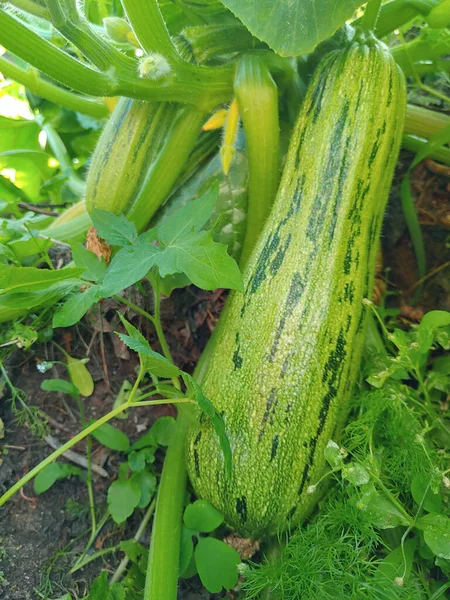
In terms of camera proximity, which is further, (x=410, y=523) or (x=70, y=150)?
(x=70, y=150)

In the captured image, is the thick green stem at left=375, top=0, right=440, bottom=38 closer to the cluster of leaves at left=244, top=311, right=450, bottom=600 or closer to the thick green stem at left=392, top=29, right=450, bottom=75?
the thick green stem at left=392, top=29, right=450, bottom=75

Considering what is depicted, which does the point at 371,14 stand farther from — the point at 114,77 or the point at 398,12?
the point at 114,77

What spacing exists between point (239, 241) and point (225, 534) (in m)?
0.79

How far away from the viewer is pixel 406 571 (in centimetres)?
110

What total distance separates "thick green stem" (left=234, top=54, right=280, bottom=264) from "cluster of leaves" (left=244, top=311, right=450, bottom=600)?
529 mm

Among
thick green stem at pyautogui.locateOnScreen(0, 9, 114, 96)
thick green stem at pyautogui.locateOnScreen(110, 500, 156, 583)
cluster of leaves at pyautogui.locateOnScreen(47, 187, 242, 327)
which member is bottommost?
thick green stem at pyautogui.locateOnScreen(110, 500, 156, 583)

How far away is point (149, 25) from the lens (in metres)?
1.24

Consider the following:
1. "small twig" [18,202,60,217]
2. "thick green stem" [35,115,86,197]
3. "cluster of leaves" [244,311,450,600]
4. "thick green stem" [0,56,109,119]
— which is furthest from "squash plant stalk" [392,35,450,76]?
"small twig" [18,202,60,217]

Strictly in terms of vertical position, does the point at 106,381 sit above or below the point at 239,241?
below

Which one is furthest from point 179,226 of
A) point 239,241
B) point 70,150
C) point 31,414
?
point 70,150

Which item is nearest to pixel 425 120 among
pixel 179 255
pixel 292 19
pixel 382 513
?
pixel 292 19

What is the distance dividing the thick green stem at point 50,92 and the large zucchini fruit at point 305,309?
84 cm

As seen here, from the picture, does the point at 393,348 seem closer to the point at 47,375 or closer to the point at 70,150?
the point at 47,375

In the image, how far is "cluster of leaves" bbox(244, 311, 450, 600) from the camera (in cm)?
107
